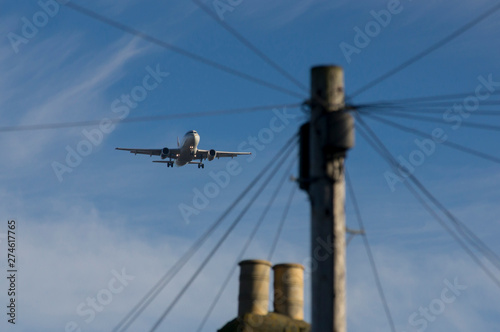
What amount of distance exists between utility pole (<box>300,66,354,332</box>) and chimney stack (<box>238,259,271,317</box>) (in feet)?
32.7

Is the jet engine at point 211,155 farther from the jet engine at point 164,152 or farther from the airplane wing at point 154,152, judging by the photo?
the jet engine at point 164,152

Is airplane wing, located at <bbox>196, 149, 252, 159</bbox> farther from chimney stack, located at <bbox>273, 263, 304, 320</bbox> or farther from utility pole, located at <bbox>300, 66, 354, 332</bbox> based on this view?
utility pole, located at <bbox>300, 66, 354, 332</bbox>

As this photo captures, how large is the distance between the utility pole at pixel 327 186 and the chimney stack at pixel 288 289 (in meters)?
10.5

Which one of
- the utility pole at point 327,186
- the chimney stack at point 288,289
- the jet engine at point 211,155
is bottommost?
the chimney stack at point 288,289

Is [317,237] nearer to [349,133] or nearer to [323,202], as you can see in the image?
[323,202]

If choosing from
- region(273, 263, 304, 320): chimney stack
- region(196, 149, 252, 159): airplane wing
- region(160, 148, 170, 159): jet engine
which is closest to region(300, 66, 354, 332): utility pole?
region(273, 263, 304, 320): chimney stack

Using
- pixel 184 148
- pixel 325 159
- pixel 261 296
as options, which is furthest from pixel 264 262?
pixel 184 148

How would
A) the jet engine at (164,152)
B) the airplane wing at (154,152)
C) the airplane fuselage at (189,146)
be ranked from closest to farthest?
A: the airplane fuselage at (189,146), the jet engine at (164,152), the airplane wing at (154,152)

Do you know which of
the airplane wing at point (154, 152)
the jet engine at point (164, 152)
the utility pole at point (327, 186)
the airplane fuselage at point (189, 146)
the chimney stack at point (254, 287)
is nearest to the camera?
the utility pole at point (327, 186)

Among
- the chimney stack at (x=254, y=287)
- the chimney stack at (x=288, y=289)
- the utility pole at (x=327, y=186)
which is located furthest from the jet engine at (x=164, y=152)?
the utility pole at (x=327, y=186)

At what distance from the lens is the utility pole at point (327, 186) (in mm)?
10672

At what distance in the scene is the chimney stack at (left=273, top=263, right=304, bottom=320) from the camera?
22.1 meters

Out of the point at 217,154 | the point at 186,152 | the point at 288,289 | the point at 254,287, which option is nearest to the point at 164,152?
the point at 186,152

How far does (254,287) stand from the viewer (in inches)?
846
